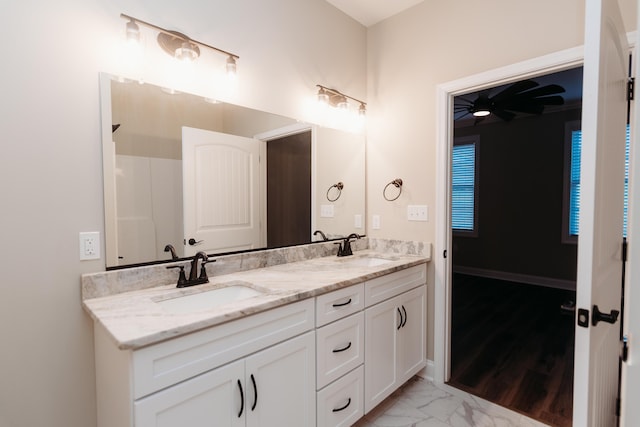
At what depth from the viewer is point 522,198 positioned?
4.95 meters

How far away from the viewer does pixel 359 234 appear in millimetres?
2705

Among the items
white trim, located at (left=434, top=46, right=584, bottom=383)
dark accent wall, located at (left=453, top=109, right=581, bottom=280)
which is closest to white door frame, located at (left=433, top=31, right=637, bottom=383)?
white trim, located at (left=434, top=46, right=584, bottom=383)

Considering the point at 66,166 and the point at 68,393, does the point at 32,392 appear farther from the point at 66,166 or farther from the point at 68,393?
the point at 66,166

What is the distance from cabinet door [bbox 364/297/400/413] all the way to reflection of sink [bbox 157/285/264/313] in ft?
2.29

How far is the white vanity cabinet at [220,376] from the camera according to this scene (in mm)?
1040

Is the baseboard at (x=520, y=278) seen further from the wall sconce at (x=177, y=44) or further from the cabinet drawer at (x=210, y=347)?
the wall sconce at (x=177, y=44)

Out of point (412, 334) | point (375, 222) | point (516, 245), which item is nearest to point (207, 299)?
point (412, 334)

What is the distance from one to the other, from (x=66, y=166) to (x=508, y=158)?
545cm

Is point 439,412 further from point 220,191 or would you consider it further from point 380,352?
point 220,191

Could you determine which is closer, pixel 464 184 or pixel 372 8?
pixel 372 8

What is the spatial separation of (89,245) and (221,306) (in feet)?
2.14

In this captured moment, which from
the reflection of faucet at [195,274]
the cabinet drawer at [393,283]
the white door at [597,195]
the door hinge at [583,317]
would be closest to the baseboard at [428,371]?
the cabinet drawer at [393,283]

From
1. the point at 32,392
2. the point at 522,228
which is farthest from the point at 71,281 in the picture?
the point at 522,228

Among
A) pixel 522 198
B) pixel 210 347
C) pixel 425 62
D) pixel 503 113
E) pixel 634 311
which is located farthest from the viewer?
pixel 522 198
